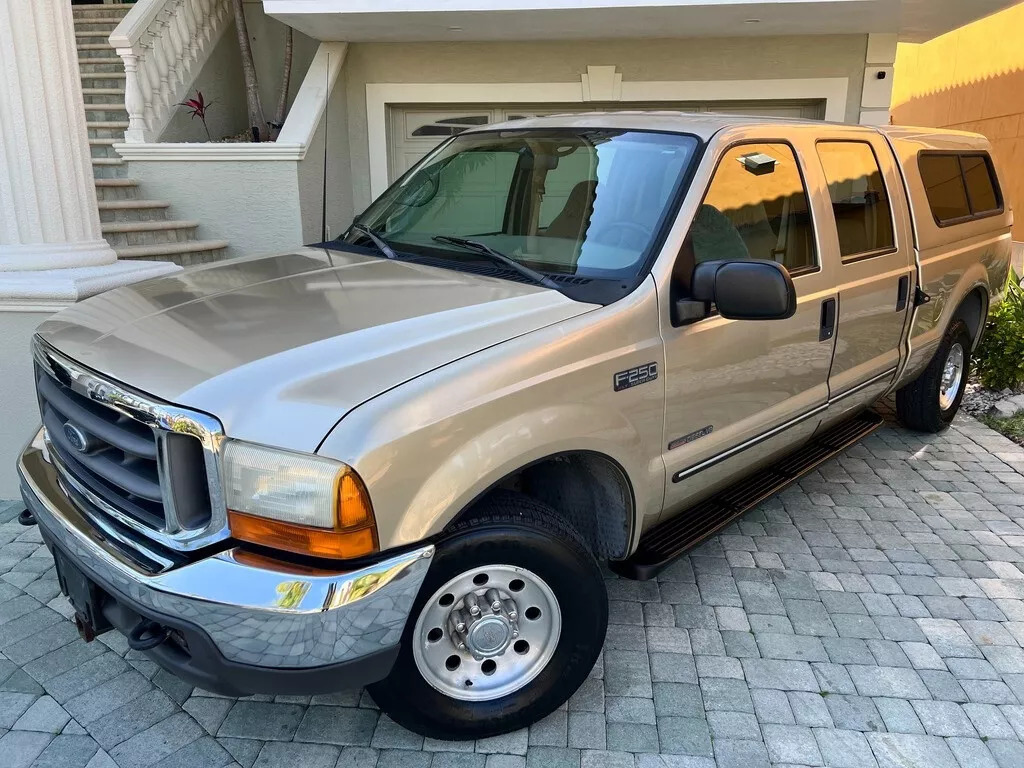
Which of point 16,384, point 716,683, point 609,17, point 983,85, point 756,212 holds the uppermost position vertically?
point 609,17

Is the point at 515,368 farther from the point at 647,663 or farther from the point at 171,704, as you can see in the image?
the point at 171,704

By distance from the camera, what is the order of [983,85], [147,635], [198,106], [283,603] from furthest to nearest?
1. [983,85]
2. [198,106]
3. [147,635]
4. [283,603]

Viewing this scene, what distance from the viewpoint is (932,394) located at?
5594 mm

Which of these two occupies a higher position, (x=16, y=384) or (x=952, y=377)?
(x=16, y=384)

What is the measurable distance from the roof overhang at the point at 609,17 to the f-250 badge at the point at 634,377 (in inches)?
214

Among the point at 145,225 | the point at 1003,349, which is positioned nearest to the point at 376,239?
the point at 145,225

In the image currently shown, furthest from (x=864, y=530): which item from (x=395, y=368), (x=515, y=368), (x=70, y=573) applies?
(x=70, y=573)

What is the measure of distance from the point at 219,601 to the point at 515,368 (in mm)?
1063

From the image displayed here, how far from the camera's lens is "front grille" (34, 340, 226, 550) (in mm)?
2199

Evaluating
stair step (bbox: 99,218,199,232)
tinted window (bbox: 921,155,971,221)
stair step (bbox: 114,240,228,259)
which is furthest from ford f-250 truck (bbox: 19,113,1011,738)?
stair step (bbox: 99,218,199,232)

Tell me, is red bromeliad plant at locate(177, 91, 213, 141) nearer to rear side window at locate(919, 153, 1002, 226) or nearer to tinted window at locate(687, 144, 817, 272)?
tinted window at locate(687, 144, 817, 272)

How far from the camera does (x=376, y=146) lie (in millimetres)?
9172

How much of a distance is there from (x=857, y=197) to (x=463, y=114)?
6037mm

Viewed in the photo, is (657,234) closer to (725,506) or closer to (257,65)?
(725,506)
